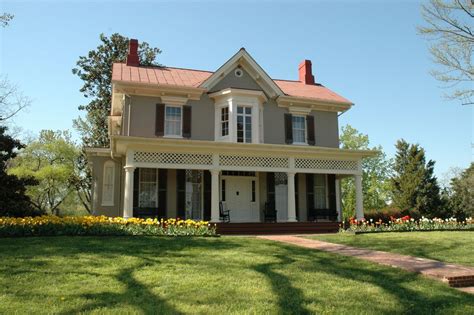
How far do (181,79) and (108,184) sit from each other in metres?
6.01

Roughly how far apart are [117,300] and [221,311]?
145 cm

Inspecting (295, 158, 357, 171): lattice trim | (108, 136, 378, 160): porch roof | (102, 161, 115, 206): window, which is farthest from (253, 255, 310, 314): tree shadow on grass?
(102, 161, 115, 206): window

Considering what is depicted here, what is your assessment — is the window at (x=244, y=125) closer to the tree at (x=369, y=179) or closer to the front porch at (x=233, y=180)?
the front porch at (x=233, y=180)

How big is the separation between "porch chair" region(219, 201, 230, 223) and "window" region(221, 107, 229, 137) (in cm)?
330

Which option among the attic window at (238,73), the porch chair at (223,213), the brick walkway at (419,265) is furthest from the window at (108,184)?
the brick walkway at (419,265)

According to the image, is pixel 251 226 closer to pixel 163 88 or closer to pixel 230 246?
pixel 230 246

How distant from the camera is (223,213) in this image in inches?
677

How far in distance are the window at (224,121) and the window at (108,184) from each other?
17.1 feet

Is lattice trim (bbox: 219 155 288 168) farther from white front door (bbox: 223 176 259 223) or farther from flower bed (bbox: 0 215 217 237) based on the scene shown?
flower bed (bbox: 0 215 217 237)

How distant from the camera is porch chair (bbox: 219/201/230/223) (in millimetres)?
16509

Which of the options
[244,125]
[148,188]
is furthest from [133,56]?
[148,188]

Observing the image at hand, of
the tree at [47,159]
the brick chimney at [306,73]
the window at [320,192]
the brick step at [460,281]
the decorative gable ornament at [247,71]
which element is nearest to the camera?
the brick step at [460,281]

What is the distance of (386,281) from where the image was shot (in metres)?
6.59

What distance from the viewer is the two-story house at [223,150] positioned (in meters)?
15.7
